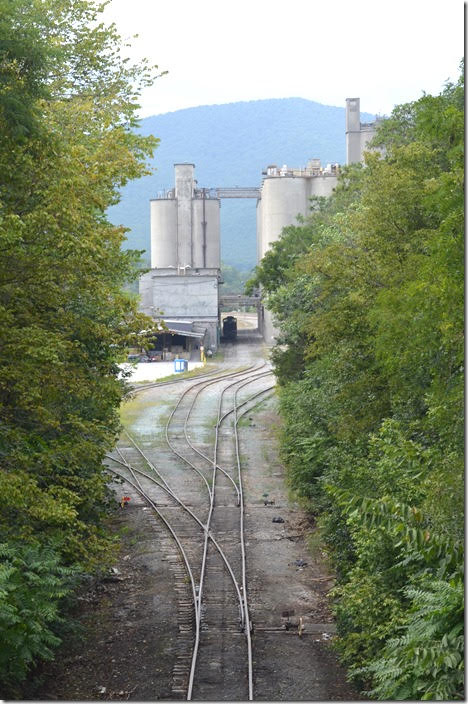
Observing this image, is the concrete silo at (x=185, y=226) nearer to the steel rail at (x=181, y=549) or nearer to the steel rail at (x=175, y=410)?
the steel rail at (x=175, y=410)

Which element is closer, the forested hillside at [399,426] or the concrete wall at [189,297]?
the forested hillside at [399,426]

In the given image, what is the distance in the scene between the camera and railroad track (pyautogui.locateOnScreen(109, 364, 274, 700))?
13.1 metres

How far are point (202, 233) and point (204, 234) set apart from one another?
0.91 ft

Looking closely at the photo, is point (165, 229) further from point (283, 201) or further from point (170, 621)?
point (170, 621)

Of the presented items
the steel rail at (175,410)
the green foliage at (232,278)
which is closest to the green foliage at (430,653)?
the steel rail at (175,410)

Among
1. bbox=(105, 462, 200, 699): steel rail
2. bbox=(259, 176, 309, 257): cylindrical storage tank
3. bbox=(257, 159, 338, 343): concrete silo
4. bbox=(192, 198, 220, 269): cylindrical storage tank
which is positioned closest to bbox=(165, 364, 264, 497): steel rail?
bbox=(105, 462, 200, 699): steel rail

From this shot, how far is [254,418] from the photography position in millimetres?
38688

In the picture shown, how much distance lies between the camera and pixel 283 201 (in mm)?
79188

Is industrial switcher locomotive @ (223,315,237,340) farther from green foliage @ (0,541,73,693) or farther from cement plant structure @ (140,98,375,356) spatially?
green foliage @ (0,541,73,693)

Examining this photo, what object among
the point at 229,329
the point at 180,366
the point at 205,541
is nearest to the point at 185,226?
the point at 229,329

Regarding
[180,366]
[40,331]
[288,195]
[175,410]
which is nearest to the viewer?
[40,331]

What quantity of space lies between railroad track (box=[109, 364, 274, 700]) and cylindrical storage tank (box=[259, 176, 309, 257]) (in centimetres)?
4034

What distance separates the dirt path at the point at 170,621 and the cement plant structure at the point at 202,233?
4166 cm

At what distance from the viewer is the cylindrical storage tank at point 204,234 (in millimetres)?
84812
